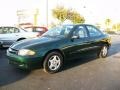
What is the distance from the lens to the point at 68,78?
264 inches

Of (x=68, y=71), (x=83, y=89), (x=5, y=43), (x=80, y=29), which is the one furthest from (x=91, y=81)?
(x=5, y=43)

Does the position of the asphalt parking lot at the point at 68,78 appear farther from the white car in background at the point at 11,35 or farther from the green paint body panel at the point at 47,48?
the white car in background at the point at 11,35

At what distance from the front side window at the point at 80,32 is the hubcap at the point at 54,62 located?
121 cm

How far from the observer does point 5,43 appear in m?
12.6

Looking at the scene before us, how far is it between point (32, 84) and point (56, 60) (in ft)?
4.94

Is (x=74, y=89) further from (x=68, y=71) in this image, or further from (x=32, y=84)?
(x=68, y=71)

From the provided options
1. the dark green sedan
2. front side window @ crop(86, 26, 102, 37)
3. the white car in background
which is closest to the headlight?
the dark green sedan

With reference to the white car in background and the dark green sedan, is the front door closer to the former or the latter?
the dark green sedan

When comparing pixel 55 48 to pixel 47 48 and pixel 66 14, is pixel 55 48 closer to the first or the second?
pixel 47 48

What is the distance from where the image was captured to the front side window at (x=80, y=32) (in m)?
8.26

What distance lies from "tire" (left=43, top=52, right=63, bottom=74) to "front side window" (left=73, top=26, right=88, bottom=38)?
113 centimetres

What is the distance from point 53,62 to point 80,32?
176 centimetres

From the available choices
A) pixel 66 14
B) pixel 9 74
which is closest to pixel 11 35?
pixel 9 74

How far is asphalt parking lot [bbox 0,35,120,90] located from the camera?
19.4ft
